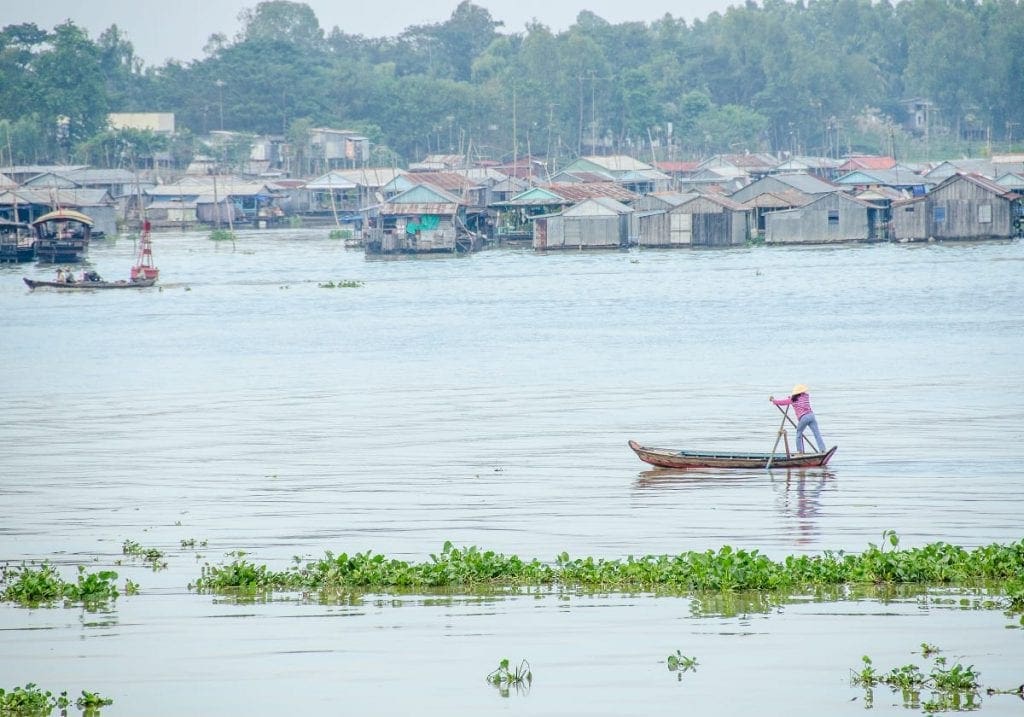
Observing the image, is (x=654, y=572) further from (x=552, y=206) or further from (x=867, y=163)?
(x=867, y=163)

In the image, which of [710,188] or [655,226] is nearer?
[655,226]

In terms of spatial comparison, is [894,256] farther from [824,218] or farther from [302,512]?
[302,512]

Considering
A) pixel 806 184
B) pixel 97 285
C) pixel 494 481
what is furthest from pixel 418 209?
pixel 494 481

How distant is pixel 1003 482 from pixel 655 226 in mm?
52173

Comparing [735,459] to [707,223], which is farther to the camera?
[707,223]

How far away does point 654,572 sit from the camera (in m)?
12.9

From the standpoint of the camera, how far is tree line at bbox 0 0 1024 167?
351 feet

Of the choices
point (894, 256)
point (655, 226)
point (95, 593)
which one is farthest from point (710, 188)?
point (95, 593)

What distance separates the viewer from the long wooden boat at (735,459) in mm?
18750

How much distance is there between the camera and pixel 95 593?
42.5ft

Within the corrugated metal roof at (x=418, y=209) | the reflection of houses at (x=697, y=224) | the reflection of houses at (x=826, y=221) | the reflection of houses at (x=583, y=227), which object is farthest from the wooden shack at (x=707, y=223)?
the corrugated metal roof at (x=418, y=209)

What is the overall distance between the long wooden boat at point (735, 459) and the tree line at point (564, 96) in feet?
279

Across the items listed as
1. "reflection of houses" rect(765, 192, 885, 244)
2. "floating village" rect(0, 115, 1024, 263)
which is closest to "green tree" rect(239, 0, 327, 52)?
"floating village" rect(0, 115, 1024, 263)

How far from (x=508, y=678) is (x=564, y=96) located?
108 m
